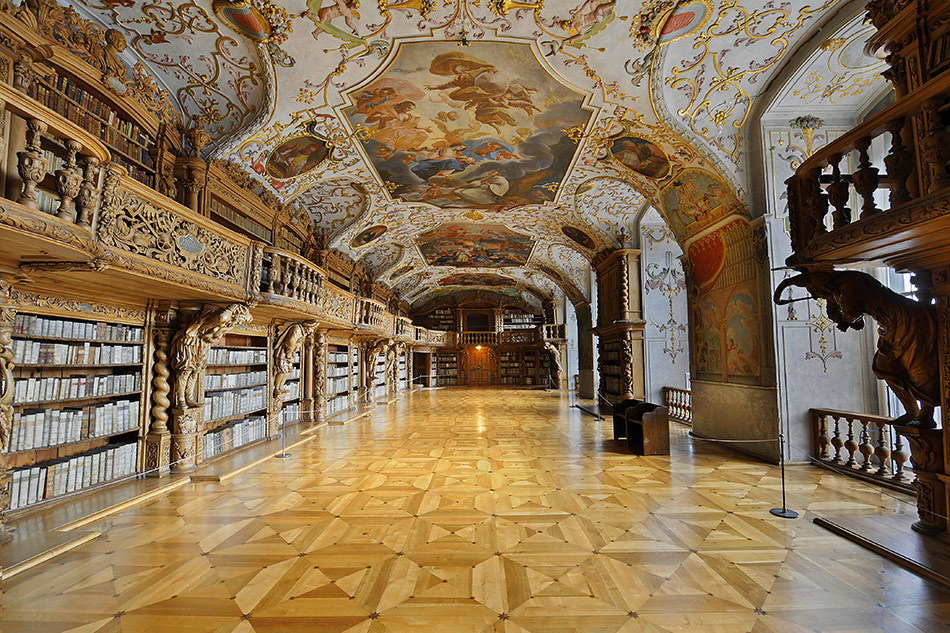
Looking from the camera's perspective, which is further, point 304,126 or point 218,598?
point 304,126

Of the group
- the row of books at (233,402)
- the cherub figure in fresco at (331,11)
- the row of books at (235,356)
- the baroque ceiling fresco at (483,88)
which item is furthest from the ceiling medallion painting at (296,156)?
the row of books at (233,402)

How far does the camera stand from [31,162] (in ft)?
10.1

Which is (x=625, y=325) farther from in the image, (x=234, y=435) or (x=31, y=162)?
(x=31, y=162)

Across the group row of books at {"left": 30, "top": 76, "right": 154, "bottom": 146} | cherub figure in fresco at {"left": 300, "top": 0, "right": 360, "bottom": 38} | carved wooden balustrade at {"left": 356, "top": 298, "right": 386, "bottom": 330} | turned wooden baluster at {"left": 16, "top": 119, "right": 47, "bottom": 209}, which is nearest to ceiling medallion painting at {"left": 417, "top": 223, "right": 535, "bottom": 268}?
carved wooden balustrade at {"left": 356, "top": 298, "right": 386, "bottom": 330}

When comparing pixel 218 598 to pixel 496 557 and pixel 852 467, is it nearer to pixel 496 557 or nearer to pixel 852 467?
pixel 496 557

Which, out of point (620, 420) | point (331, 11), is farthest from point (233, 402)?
point (620, 420)

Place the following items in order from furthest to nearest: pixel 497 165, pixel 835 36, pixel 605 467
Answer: pixel 497 165 → pixel 605 467 → pixel 835 36

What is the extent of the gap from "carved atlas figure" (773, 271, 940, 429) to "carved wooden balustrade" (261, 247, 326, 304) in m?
7.05

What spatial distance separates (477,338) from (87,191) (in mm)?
24605

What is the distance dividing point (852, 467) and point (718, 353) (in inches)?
113

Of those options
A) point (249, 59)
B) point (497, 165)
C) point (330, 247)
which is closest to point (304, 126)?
point (249, 59)

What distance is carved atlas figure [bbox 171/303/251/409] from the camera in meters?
6.32

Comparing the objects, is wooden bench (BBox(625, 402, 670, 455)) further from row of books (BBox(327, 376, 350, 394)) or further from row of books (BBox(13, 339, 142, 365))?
row of books (BBox(327, 376, 350, 394))

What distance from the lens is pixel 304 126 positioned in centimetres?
775
